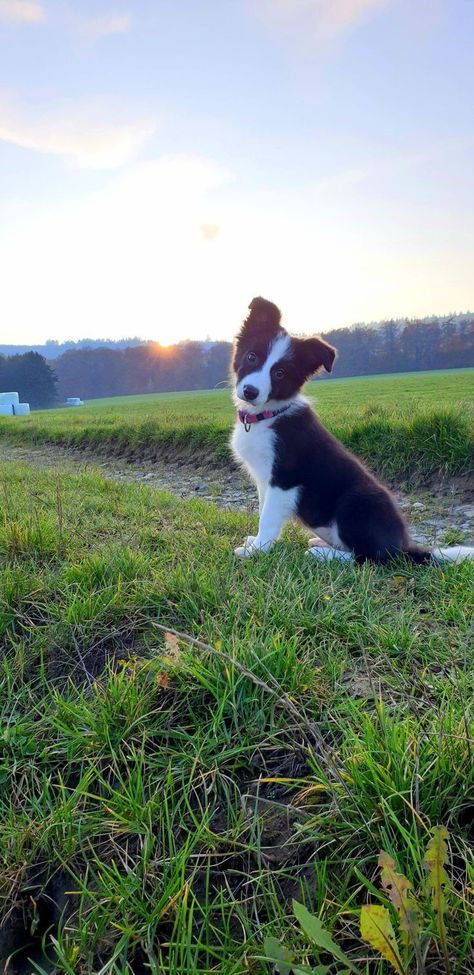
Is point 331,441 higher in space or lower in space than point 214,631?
higher

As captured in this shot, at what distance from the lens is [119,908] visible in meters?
1.32

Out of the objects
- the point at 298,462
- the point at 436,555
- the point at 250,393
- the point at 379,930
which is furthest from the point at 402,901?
the point at 250,393

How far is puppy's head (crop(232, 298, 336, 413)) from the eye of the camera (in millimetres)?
3652

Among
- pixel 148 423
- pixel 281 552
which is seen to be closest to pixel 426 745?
pixel 281 552

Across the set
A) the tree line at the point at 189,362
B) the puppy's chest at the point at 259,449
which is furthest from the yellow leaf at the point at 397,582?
the tree line at the point at 189,362

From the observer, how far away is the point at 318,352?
375 cm

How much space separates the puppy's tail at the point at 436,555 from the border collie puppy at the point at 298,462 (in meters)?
0.09

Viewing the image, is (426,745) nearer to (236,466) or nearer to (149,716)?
(149,716)

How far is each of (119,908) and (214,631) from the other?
0.99 meters

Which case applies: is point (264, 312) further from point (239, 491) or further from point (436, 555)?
point (239, 491)

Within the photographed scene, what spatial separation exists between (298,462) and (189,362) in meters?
57.8

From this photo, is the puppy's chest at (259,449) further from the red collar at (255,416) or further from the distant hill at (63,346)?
the distant hill at (63,346)

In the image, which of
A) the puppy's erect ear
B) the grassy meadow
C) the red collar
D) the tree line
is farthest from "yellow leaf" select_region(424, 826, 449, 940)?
the tree line

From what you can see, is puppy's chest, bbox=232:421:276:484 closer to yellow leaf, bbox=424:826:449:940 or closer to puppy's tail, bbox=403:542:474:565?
puppy's tail, bbox=403:542:474:565
